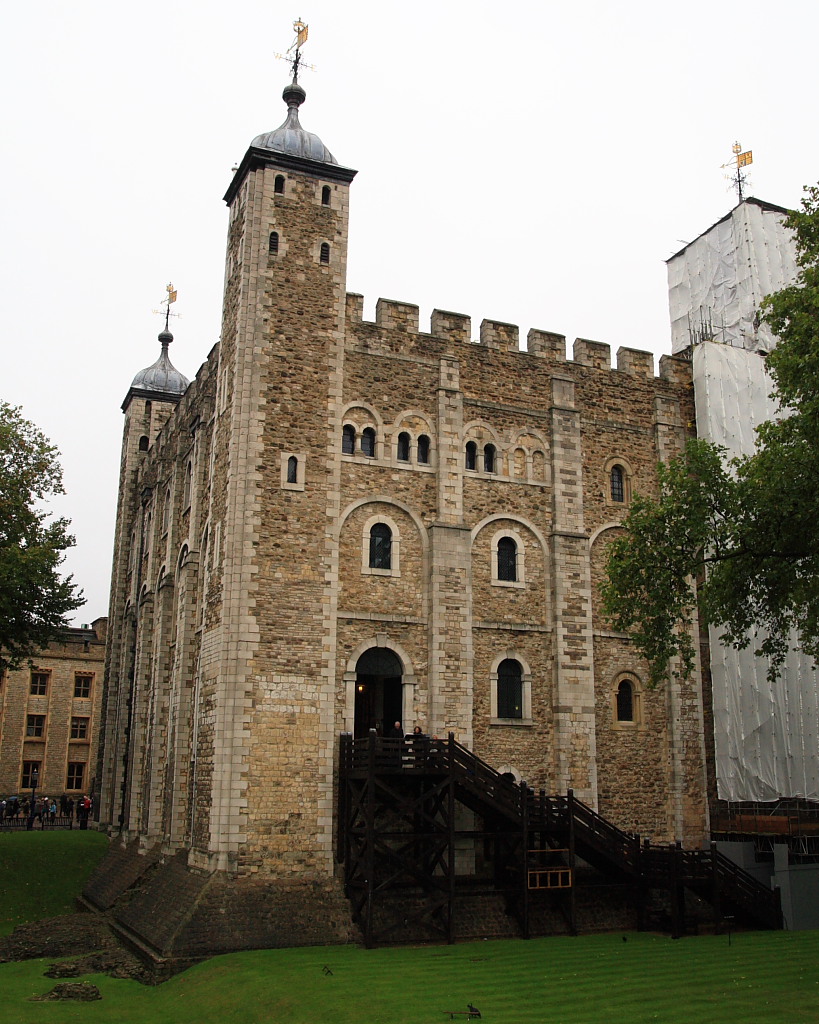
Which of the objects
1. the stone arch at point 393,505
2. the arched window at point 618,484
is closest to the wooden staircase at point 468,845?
the stone arch at point 393,505

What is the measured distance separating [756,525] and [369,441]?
32.1 ft

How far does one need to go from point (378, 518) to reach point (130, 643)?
59.9 feet

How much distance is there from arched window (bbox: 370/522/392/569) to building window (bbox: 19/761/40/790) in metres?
34.8

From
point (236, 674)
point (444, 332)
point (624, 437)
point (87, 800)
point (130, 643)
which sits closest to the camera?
point (236, 674)

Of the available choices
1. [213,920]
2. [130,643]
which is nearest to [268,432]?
[213,920]

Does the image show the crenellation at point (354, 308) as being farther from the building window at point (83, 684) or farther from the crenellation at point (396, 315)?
the building window at point (83, 684)

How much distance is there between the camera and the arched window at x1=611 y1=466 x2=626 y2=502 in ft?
92.1

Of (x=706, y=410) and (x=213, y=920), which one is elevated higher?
(x=706, y=410)

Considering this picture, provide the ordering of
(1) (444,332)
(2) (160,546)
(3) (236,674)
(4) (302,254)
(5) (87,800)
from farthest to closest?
(5) (87,800), (2) (160,546), (1) (444,332), (4) (302,254), (3) (236,674)

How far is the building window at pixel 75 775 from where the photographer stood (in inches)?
2054

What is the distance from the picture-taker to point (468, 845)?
75.8 feet

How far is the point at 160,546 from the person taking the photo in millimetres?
33625

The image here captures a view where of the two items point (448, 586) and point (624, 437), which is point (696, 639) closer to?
point (624, 437)

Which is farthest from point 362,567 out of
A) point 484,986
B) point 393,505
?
point 484,986
